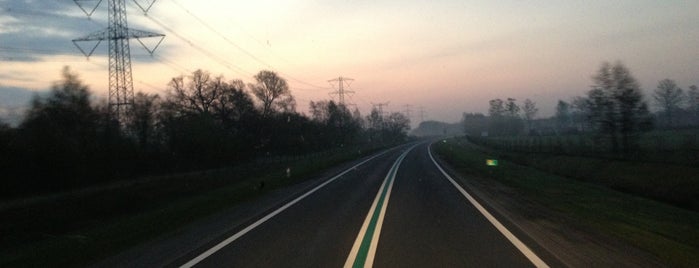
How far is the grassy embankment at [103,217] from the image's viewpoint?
10988 millimetres

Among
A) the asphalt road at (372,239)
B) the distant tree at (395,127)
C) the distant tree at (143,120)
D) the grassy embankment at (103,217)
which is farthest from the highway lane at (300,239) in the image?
the distant tree at (395,127)

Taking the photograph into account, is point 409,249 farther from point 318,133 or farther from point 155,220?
point 318,133

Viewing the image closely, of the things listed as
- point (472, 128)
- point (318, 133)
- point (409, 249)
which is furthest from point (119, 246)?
point (472, 128)

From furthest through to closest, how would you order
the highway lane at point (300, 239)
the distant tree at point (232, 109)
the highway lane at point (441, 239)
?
1. the distant tree at point (232, 109)
2. the highway lane at point (300, 239)
3. the highway lane at point (441, 239)

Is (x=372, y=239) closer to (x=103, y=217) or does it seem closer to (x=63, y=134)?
(x=103, y=217)

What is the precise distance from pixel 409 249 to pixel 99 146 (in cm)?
3290

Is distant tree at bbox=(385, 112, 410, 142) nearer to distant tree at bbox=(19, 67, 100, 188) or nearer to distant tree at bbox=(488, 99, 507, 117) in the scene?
distant tree at bbox=(488, 99, 507, 117)

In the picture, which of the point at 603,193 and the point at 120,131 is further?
the point at 120,131

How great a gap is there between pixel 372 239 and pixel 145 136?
42.9 m

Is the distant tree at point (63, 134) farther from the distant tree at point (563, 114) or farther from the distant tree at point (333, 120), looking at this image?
the distant tree at point (563, 114)

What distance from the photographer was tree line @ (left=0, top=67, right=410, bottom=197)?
100 ft

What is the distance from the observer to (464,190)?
21547 mm

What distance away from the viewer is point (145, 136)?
4869cm

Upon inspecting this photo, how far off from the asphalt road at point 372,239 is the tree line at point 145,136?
2071 centimetres
